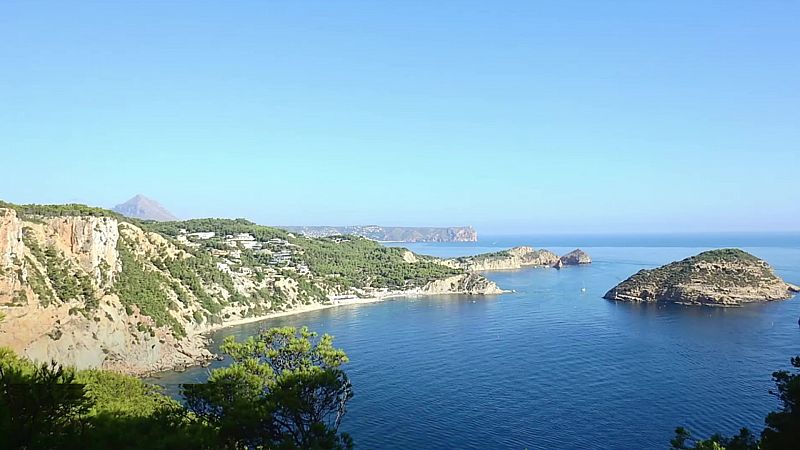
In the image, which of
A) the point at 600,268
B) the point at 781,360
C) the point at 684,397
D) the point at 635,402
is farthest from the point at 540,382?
the point at 600,268

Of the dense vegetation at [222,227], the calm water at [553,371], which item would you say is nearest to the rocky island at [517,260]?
the dense vegetation at [222,227]

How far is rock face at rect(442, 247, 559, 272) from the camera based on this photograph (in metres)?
168

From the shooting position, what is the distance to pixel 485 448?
115ft

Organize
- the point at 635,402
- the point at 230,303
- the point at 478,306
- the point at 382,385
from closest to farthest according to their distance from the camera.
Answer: the point at 635,402, the point at 382,385, the point at 230,303, the point at 478,306

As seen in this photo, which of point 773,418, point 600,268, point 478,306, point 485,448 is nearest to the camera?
point 773,418

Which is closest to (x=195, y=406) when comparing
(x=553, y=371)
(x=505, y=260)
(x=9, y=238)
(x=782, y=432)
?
(x=782, y=432)

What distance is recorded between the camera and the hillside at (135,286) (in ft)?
159

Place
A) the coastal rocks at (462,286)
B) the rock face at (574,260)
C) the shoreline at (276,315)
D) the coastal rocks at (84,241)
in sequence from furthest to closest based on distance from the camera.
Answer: the rock face at (574,260), the coastal rocks at (462,286), the coastal rocks at (84,241), the shoreline at (276,315)

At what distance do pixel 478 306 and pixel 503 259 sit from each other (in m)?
82.2

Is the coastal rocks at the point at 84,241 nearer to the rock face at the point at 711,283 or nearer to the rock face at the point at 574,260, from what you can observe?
the rock face at the point at 711,283

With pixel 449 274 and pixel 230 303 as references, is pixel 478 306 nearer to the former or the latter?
pixel 449 274

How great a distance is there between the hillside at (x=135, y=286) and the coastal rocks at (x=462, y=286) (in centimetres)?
25

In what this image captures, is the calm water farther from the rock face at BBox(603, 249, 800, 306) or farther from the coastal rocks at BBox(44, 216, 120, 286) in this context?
the coastal rocks at BBox(44, 216, 120, 286)

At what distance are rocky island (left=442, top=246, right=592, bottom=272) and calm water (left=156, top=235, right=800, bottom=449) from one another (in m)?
73.2
